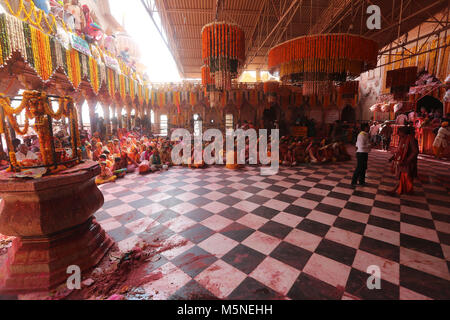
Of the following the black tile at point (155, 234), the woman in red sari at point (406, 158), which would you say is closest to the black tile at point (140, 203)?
the black tile at point (155, 234)

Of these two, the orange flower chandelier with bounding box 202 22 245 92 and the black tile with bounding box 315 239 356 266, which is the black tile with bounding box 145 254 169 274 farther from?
the orange flower chandelier with bounding box 202 22 245 92

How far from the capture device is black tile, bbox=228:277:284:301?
159 centimetres

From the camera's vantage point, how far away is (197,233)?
99.9 inches

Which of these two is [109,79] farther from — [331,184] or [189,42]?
[331,184]

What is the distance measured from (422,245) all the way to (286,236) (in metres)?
1.48

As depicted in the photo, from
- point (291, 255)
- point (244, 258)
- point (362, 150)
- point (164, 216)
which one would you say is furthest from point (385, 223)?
point (164, 216)

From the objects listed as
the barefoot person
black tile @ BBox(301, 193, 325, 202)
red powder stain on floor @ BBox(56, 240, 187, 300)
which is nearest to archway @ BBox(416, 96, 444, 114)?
the barefoot person

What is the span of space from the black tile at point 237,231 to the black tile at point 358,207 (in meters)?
1.83

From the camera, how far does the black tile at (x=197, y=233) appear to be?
7.95 feet

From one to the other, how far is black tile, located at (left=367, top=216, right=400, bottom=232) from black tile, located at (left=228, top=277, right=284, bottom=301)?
1.98 metres

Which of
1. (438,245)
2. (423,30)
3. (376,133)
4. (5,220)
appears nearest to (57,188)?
(5,220)

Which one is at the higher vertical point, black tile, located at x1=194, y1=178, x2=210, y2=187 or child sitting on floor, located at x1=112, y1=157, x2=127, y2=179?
child sitting on floor, located at x1=112, y1=157, x2=127, y2=179

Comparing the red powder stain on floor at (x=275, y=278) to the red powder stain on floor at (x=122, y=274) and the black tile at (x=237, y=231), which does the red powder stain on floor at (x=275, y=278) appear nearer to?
the black tile at (x=237, y=231)

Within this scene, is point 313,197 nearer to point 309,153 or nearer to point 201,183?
point 201,183
